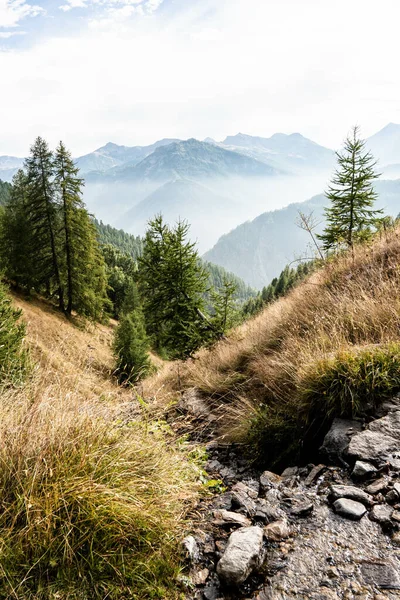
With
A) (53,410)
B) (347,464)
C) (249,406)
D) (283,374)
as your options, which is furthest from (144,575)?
(283,374)

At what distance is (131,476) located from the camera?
89.7 inches

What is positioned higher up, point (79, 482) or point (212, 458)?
point (79, 482)

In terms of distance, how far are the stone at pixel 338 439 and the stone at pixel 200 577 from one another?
1.54m

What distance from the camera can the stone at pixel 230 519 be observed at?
2.32m

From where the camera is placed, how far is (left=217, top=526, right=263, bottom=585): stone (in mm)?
1845

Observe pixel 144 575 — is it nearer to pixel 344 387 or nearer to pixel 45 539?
pixel 45 539

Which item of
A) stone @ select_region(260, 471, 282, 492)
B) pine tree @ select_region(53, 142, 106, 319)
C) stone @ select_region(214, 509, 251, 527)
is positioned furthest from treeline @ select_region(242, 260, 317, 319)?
pine tree @ select_region(53, 142, 106, 319)

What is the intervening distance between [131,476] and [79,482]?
0.42 metres

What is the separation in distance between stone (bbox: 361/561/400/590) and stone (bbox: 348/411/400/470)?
90 cm

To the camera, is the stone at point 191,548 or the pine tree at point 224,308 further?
the pine tree at point 224,308

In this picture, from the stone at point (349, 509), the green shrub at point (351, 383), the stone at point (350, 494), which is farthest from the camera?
the green shrub at point (351, 383)

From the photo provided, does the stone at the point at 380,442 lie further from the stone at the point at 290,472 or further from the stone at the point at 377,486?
the stone at the point at 290,472

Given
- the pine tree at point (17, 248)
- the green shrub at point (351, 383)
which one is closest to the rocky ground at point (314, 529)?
the green shrub at point (351, 383)

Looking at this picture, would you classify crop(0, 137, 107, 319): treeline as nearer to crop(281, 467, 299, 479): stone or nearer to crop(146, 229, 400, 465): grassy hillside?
crop(146, 229, 400, 465): grassy hillside
